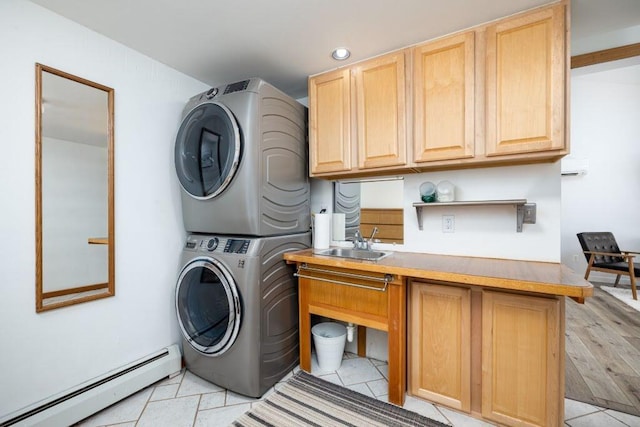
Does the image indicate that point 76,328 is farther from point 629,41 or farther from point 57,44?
point 629,41

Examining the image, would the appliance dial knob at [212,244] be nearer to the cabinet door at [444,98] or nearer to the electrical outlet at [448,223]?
the cabinet door at [444,98]

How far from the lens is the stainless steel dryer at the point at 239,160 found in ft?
5.70

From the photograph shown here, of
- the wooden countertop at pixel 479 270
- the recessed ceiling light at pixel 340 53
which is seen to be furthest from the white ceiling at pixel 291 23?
the wooden countertop at pixel 479 270

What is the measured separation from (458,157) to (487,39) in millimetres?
693

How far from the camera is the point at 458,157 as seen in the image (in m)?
1.63

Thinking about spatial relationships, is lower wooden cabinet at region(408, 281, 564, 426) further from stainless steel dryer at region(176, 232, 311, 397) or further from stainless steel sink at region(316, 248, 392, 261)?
stainless steel dryer at region(176, 232, 311, 397)

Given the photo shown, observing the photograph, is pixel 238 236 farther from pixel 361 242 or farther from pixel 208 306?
pixel 361 242

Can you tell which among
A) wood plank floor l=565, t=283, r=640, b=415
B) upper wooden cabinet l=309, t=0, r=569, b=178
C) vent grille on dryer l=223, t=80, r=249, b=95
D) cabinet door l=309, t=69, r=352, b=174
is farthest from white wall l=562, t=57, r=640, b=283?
vent grille on dryer l=223, t=80, r=249, b=95

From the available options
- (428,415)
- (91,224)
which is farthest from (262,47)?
(428,415)

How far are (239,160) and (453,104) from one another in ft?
4.62

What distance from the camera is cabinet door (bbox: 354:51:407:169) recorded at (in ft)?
5.91

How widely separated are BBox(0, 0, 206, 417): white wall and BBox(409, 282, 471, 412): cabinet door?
184 cm

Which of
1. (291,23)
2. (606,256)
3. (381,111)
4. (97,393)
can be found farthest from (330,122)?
(606,256)

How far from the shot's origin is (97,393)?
157 centimetres
